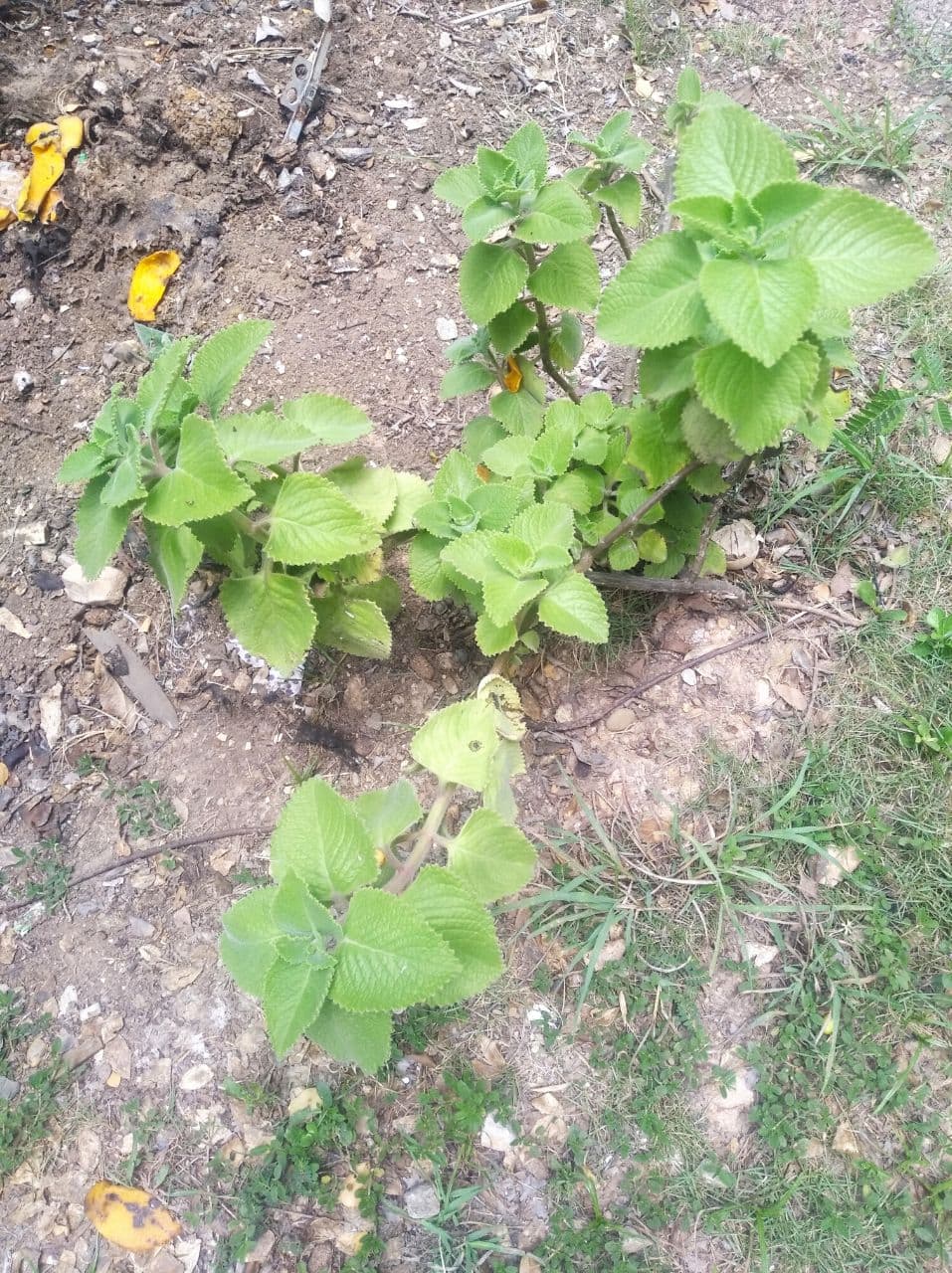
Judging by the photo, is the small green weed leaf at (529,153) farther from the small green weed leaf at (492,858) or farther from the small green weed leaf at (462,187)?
the small green weed leaf at (492,858)

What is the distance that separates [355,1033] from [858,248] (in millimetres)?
1664

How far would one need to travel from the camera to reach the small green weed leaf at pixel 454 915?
1.59m

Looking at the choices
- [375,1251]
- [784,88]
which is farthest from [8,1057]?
[784,88]

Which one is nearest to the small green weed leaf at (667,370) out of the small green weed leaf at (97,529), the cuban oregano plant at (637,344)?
the cuban oregano plant at (637,344)

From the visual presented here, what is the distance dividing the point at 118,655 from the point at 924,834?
2.31m

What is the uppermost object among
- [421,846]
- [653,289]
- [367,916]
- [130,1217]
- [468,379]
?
[653,289]

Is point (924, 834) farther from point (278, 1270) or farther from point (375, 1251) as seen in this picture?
point (278, 1270)

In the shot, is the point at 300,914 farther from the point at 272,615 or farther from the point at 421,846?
the point at 272,615

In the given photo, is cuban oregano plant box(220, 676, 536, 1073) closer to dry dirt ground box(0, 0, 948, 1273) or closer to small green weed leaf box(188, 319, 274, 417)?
dry dirt ground box(0, 0, 948, 1273)

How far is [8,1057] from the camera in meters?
2.22

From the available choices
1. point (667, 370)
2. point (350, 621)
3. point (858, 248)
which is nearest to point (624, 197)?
point (667, 370)

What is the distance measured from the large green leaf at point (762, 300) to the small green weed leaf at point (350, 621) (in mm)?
1072

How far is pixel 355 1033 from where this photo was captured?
1.58 metres

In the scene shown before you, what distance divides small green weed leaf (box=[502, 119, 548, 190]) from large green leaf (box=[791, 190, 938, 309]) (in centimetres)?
69
